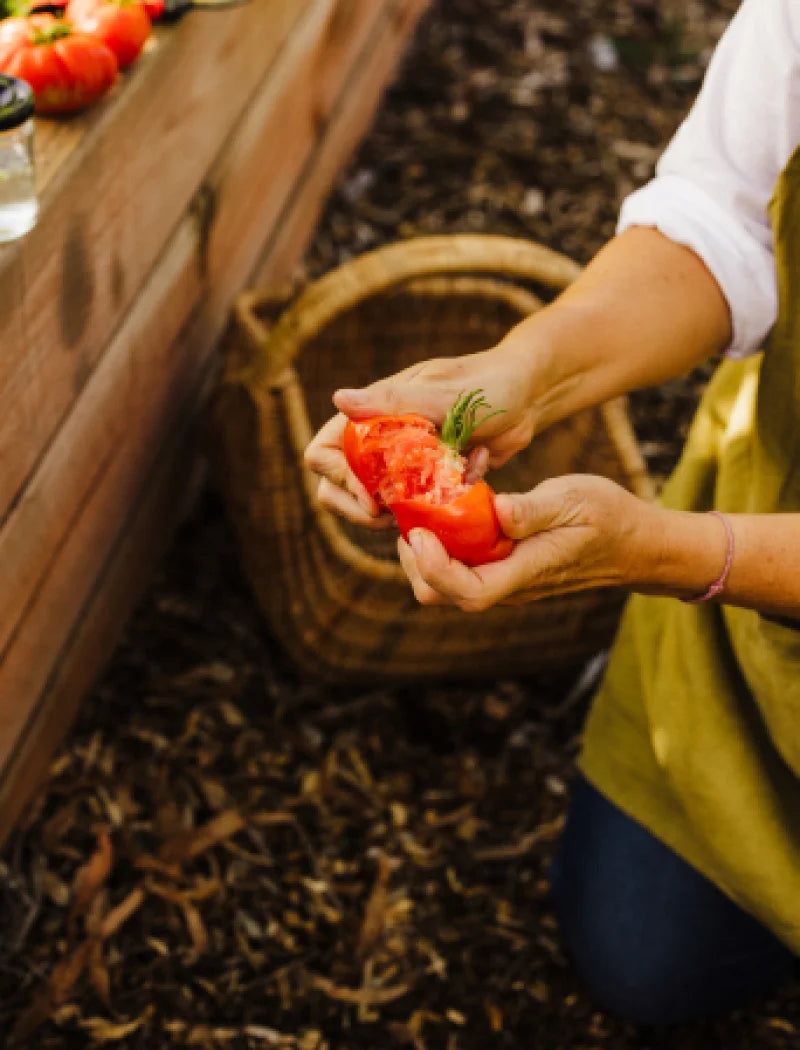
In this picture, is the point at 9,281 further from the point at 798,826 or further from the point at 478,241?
the point at 798,826

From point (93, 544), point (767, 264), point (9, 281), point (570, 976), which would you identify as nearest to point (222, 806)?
Answer: point (93, 544)

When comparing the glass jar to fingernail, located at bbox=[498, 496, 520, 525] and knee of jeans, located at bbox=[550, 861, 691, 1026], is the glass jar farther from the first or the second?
knee of jeans, located at bbox=[550, 861, 691, 1026]

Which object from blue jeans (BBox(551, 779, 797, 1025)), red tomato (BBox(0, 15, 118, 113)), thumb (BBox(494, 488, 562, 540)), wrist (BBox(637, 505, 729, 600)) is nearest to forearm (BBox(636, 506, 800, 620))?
wrist (BBox(637, 505, 729, 600))

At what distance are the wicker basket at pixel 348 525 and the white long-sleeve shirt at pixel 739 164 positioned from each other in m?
0.51

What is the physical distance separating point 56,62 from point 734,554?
3.17ft

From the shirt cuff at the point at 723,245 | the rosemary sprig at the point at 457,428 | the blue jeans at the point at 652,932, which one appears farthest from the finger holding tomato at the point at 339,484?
the blue jeans at the point at 652,932

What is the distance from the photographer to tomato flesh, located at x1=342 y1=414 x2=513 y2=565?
115 cm

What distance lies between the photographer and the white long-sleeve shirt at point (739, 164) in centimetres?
131

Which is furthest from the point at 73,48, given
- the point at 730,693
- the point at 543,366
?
the point at 730,693

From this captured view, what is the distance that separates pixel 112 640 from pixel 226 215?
0.77 metres

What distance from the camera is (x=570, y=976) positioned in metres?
1.88

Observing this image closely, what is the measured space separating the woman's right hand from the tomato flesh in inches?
1.0

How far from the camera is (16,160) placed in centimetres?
134

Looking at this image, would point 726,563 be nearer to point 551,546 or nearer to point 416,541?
point 551,546
